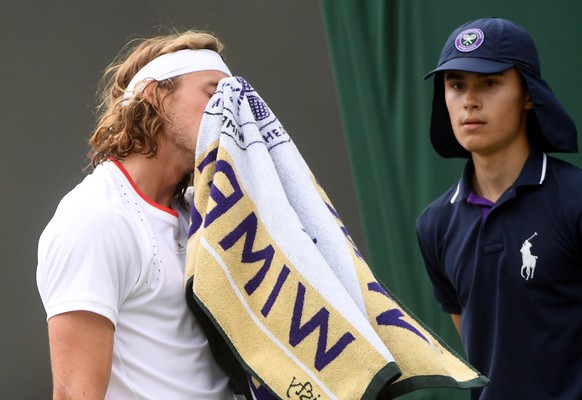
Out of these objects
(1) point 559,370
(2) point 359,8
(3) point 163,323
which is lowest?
(1) point 559,370

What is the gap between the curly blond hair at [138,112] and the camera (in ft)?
7.18

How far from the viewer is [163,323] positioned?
2.01m

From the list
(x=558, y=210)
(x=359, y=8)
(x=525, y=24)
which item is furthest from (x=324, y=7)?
(x=558, y=210)

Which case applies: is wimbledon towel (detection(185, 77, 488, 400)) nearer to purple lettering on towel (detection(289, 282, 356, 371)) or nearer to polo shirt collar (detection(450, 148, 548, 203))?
purple lettering on towel (detection(289, 282, 356, 371))

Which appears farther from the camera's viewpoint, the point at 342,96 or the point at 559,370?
the point at 342,96

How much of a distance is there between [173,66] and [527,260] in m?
0.94

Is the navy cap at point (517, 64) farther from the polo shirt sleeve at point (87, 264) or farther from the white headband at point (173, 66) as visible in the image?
the polo shirt sleeve at point (87, 264)

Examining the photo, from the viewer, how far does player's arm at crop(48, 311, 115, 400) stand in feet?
6.11

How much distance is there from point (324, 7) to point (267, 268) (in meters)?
1.74

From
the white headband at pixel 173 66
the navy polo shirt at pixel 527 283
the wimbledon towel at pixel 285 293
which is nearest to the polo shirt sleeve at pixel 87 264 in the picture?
the wimbledon towel at pixel 285 293

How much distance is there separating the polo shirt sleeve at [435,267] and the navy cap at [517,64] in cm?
38

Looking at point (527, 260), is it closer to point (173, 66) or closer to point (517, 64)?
point (517, 64)

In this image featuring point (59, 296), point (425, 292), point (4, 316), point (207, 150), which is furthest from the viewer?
point (4, 316)

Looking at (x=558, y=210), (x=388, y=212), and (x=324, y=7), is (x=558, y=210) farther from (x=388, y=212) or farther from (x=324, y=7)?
(x=324, y=7)
